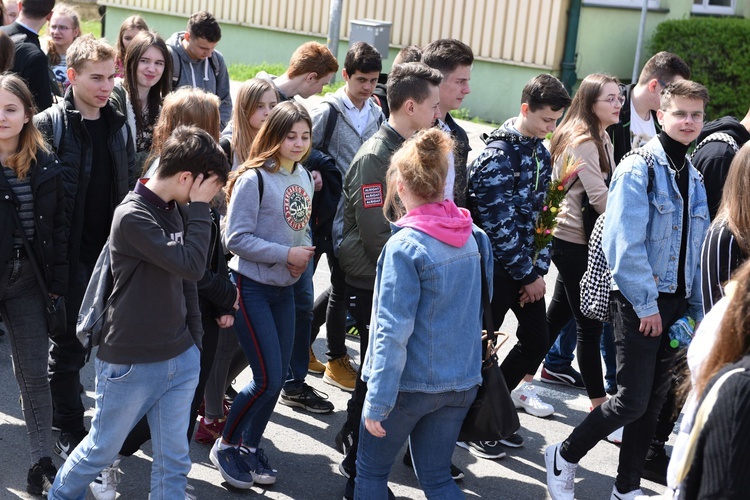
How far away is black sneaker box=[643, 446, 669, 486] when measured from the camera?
5.39 meters

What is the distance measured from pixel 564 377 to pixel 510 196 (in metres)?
1.96

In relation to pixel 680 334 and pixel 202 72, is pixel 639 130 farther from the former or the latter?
pixel 202 72

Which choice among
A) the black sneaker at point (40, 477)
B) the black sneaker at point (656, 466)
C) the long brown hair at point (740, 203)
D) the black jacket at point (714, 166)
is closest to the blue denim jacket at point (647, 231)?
the long brown hair at point (740, 203)

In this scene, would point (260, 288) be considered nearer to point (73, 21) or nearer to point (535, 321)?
point (535, 321)

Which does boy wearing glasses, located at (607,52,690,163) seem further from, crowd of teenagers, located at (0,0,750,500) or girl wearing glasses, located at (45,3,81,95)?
girl wearing glasses, located at (45,3,81,95)

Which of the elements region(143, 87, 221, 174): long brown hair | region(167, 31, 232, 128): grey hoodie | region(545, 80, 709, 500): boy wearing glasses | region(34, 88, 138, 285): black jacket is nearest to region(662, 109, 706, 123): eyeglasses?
region(545, 80, 709, 500): boy wearing glasses

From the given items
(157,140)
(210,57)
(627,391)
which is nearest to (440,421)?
(627,391)

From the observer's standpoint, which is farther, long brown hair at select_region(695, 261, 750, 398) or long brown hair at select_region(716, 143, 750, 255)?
long brown hair at select_region(716, 143, 750, 255)

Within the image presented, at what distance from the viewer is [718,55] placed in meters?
14.9

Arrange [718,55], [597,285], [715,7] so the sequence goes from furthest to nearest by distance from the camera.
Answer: [715,7] < [718,55] < [597,285]

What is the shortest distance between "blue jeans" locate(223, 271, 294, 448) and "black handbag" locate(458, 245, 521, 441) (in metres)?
1.07

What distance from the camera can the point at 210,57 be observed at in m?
8.09

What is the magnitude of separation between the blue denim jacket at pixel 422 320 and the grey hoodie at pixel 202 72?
4.23 metres

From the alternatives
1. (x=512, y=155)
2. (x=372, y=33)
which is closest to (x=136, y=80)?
A: (x=512, y=155)
